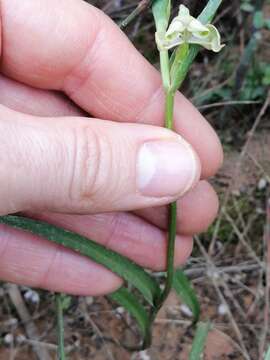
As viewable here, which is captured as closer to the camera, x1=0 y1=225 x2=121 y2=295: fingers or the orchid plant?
the orchid plant

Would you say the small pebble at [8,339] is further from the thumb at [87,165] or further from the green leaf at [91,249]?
the thumb at [87,165]

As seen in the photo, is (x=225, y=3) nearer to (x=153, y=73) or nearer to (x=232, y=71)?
(x=232, y=71)

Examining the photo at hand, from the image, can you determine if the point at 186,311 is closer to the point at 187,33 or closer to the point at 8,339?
the point at 8,339

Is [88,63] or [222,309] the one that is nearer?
[88,63]

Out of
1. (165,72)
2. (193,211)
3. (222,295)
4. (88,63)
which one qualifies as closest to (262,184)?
(222,295)

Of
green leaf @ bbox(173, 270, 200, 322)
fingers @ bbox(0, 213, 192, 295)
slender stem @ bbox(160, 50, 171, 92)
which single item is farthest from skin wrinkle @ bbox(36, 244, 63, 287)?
slender stem @ bbox(160, 50, 171, 92)

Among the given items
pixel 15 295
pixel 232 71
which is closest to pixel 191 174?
pixel 15 295

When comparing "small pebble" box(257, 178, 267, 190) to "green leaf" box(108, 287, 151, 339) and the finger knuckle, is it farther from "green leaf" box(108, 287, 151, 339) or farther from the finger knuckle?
the finger knuckle

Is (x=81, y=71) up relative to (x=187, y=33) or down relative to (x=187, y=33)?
down

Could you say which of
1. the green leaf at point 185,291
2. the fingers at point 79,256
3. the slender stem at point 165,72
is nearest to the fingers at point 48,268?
the fingers at point 79,256
